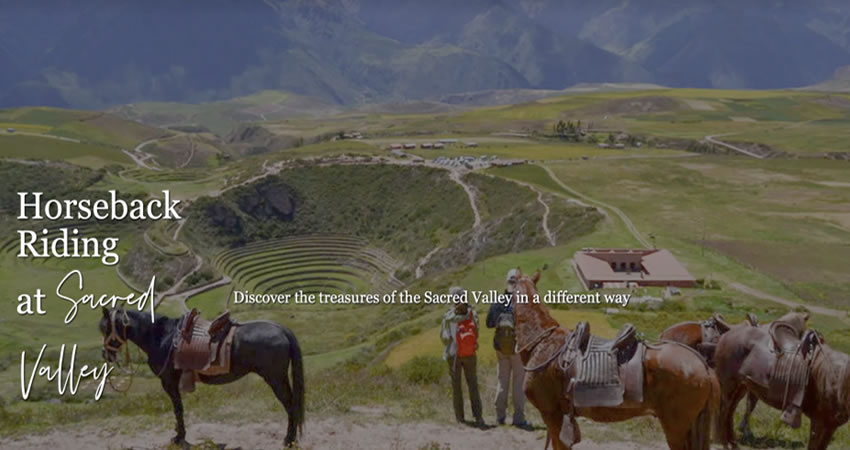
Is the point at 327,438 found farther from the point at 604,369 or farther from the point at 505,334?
the point at 604,369

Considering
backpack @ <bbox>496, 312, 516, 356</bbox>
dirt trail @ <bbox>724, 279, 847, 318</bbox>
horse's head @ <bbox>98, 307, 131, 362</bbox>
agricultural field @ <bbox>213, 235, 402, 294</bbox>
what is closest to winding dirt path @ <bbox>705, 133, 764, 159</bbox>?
agricultural field @ <bbox>213, 235, 402, 294</bbox>

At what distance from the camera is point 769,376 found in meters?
11.2

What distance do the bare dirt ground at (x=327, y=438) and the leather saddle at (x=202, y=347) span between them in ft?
4.65

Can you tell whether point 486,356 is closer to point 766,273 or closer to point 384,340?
point 384,340

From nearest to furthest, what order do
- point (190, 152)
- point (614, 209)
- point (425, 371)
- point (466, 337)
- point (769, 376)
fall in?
point (769, 376)
point (466, 337)
point (425, 371)
point (614, 209)
point (190, 152)

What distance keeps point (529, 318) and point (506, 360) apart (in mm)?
2774

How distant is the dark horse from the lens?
1213 centimetres

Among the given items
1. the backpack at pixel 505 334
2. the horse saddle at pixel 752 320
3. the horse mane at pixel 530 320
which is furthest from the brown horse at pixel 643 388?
the horse saddle at pixel 752 320

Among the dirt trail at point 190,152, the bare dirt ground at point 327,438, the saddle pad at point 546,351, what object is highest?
the dirt trail at point 190,152

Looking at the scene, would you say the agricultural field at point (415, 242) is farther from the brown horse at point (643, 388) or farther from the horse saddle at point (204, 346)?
the brown horse at point (643, 388)

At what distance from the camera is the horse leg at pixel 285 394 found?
12156 mm

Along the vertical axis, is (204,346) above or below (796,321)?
below

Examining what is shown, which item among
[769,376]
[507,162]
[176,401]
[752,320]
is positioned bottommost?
[176,401]

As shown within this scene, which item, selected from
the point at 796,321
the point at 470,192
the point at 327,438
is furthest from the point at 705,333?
the point at 470,192
